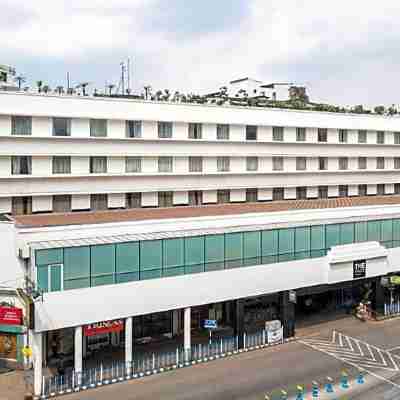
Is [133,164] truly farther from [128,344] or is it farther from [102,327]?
[128,344]

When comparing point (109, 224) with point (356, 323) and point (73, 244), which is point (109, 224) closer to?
point (73, 244)

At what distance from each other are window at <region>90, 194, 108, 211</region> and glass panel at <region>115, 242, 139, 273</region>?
1290cm

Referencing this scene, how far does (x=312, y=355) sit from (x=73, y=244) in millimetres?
15248

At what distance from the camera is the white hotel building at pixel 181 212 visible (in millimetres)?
29797

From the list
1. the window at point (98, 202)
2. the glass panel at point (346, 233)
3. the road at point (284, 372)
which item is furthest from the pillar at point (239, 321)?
the window at point (98, 202)

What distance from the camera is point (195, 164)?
4659 centimetres

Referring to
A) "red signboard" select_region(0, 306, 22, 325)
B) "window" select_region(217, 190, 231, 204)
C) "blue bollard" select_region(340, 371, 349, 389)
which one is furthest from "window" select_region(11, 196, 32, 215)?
"blue bollard" select_region(340, 371, 349, 389)

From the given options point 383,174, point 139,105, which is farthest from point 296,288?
point 383,174

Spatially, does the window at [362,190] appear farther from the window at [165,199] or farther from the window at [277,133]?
the window at [165,199]

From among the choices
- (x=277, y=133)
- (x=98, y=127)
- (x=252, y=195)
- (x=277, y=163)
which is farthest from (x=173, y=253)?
(x=277, y=133)

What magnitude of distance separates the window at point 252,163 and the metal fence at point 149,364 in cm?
1697

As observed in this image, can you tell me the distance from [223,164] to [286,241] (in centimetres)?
1375

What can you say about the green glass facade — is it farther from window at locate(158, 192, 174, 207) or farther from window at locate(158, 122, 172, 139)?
window at locate(158, 122, 172, 139)

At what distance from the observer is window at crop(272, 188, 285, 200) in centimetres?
5084
